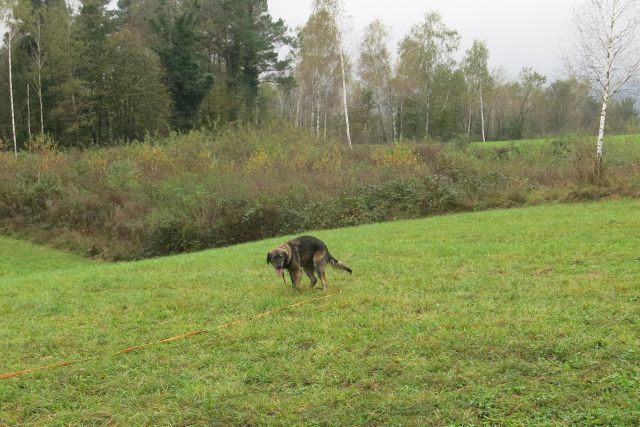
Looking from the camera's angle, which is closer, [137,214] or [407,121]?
[137,214]

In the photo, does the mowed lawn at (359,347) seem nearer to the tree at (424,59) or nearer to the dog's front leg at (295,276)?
the dog's front leg at (295,276)

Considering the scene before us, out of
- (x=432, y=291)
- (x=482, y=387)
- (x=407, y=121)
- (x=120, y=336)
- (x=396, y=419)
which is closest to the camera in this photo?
(x=396, y=419)

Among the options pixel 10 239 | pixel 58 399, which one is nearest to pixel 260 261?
pixel 58 399

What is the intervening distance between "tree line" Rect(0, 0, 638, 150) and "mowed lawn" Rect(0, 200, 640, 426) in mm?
22699

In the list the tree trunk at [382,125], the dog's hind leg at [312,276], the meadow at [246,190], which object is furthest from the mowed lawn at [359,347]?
the tree trunk at [382,125]

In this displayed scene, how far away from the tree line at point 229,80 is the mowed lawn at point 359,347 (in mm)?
22699

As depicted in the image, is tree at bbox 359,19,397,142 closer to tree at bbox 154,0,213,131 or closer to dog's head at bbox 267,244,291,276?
tree at bbox 154,0,213,131

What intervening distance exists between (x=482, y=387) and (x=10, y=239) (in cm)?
2523

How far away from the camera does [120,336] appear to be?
604 centimetres

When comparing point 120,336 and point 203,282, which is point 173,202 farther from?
point 120,336

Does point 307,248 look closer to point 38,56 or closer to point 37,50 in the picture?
point 38,56

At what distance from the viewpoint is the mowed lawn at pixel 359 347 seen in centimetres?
373

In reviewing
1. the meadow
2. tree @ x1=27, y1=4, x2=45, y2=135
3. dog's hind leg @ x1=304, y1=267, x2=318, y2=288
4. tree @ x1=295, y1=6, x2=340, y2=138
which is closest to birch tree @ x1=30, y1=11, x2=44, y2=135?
tree @ x1=27, y1=4, x2=45, y2=135

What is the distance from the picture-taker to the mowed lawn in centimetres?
373
